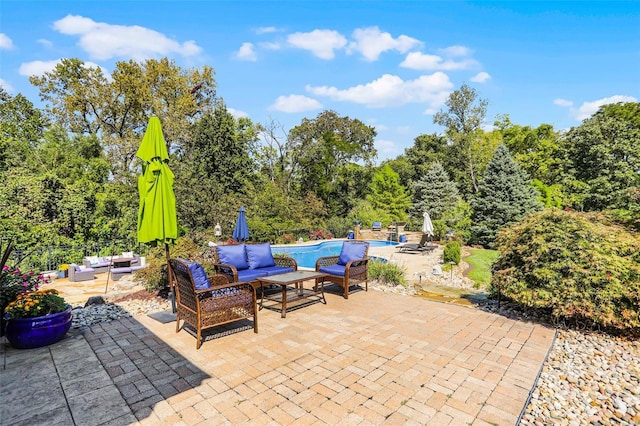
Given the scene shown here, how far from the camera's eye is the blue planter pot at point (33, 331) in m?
3.71

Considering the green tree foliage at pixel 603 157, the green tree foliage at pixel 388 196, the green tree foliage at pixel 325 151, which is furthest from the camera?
the green tree foliage at pixel 325 151

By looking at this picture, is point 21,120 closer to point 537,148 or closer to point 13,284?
point 13,284

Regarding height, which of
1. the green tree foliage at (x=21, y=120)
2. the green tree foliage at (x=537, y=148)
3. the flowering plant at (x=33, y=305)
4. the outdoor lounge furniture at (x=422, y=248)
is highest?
the green tree foliage at (x=21, y=120)

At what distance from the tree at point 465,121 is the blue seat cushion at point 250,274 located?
21.6m

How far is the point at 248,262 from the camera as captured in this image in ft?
20.0

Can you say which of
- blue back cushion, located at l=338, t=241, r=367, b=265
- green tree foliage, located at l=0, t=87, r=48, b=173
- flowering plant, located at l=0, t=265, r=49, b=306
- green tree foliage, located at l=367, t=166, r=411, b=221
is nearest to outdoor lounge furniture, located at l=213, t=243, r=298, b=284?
blue back cushion, located at l=338, t=241, r=367, b=265

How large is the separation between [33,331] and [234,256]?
9.35ft

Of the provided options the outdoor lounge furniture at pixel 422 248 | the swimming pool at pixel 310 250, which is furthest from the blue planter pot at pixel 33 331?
the outdoor lounge furniture at pixel 422 248

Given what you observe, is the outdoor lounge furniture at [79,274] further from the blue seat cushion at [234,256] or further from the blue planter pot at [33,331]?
the blue planter pot at [33,331]

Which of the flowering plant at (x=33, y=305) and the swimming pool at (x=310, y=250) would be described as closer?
the flowering plant at (x=33, y=305)

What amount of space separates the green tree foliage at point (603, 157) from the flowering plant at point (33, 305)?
2348 centimetres

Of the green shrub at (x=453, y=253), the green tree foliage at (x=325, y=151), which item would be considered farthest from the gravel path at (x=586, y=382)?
the green tree foliage at (x=325, y=151)

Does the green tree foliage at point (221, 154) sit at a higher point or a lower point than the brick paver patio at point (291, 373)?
higher

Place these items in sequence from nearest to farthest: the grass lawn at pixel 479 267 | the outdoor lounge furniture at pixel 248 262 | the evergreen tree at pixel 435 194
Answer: the outdoor lounge furniture at pixel 248 262
the grass lawn at pixel 479 267
the evergreen tree at pixel 435 194
